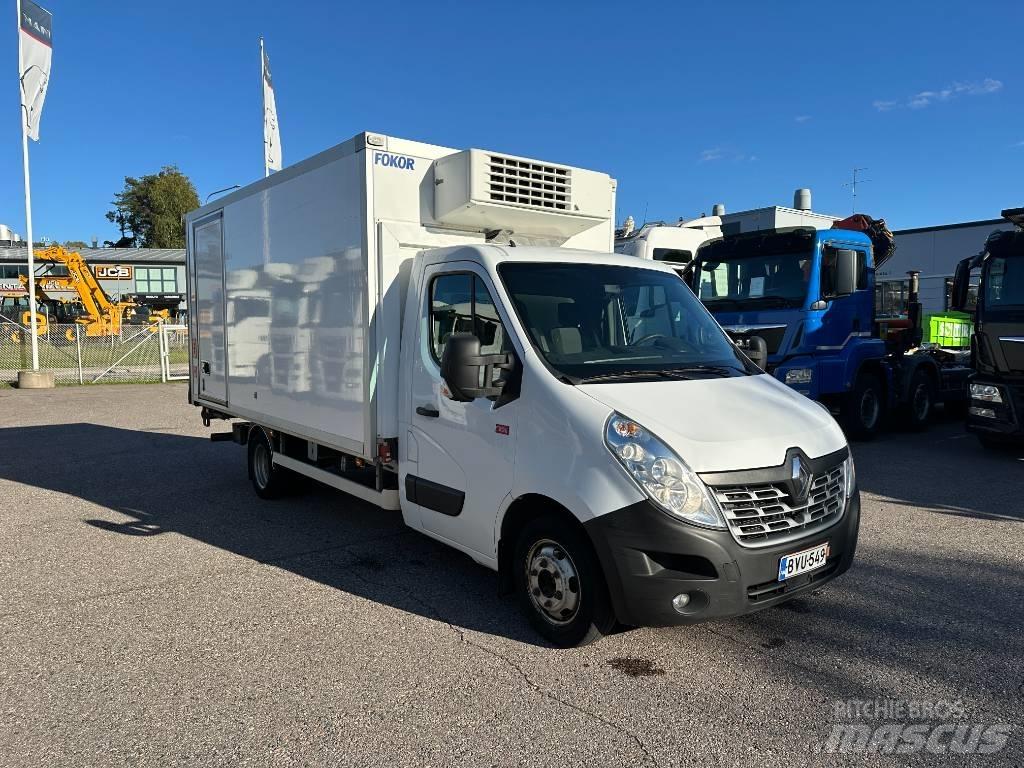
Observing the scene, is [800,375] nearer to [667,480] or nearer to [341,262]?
[341,262]

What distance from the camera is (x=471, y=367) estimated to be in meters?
3.92

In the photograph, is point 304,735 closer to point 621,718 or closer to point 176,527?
point 621,718

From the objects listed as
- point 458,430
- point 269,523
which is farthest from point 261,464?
point 458,430

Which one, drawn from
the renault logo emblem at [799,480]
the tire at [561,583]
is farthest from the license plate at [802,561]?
the tire at [561,583]

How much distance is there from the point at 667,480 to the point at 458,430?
1.46 meters

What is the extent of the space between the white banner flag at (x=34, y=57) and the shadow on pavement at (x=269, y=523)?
1163 cm

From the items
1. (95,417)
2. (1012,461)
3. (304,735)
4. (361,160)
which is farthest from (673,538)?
(95,417)

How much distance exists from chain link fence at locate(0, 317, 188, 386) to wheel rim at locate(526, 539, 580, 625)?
18.9m

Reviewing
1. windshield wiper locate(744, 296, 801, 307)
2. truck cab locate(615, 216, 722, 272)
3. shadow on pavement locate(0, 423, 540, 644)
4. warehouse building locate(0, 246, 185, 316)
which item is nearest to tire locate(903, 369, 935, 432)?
windshield wiper locate(744, 296, 801, 307)

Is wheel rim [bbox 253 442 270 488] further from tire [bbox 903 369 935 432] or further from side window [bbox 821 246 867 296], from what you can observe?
tire [bbox 903 369 935 432]

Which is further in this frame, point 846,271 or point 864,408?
point 864,408

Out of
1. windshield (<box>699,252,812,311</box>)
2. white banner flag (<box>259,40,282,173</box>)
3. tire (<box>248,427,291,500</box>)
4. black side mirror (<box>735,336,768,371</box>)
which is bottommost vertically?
tire (<box>248,427,291,500</box>)

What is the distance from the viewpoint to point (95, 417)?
1360 cm

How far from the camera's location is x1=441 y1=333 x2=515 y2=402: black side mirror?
12.8 feet
